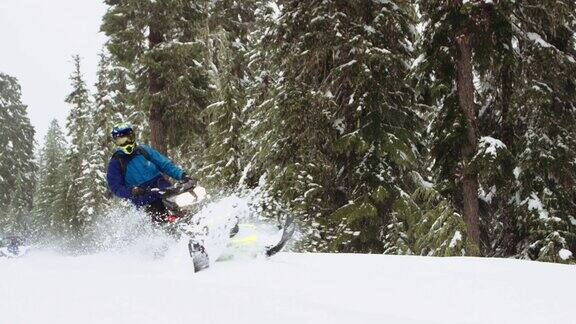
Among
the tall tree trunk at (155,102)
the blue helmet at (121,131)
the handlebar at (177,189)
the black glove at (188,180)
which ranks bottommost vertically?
the handlebar at (177,189)

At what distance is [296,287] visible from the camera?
4.92 meters

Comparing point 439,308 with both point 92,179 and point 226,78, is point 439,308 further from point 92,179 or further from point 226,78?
point 92,179

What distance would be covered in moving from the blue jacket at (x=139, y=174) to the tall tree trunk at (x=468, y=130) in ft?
22.5

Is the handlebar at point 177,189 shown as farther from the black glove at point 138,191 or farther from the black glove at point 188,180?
Result: the black glove at point 138,191

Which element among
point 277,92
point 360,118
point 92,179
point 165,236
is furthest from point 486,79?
point 92,179

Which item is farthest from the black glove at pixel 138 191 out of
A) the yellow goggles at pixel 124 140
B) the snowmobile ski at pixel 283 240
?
the snowmobile ski at pixel 283 240

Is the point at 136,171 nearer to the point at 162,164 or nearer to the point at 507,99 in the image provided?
the point at 162,164

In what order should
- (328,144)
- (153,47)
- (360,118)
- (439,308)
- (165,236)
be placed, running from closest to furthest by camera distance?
(439,308) → (165,236) → (360,118) → (328,144) → (153,47)

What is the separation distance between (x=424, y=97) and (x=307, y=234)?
14.7 feet

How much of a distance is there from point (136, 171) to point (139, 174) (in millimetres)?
61

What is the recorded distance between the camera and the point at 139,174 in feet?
25.7

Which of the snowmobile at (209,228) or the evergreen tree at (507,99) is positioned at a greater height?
the evergreen tree at (507,99)

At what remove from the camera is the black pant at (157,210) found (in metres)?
7.48

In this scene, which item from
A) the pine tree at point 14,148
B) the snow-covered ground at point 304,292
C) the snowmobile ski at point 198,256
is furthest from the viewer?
the pine tree at point 14,148
